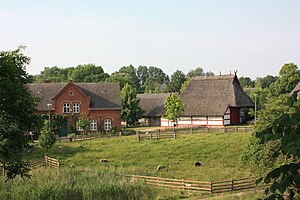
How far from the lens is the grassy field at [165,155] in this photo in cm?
2619

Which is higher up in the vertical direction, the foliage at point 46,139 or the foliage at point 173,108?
the foliage at point 173,108

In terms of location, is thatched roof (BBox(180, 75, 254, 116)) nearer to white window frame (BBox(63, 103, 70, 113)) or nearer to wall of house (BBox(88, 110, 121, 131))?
wall of house (BBox(88, 110, 121, 131))

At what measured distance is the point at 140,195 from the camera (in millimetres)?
20094

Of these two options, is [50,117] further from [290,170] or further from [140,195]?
[290,170]

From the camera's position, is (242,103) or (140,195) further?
(242,103)

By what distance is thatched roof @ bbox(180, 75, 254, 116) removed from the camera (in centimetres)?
5072

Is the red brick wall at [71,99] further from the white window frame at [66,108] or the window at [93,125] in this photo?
the window at [93,125]

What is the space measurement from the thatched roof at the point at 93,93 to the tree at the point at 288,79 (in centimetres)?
3001

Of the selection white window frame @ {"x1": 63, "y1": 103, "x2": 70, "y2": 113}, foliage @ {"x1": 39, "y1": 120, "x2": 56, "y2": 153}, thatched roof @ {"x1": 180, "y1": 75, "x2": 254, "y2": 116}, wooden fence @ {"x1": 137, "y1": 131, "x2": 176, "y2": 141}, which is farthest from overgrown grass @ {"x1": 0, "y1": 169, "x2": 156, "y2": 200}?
thatched roof @ {"x1": 180, "y1": 75, "x2": 254, "y2": 116}

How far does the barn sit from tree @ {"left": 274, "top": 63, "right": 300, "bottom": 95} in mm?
14703

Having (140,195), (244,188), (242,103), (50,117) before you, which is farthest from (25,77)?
(242,103)

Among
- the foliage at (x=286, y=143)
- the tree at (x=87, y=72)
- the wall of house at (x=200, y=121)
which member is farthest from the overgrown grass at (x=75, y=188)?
the tree at (x=87, y=72)

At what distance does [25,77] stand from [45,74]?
119m

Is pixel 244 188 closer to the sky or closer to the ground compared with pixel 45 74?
closer to the ground
